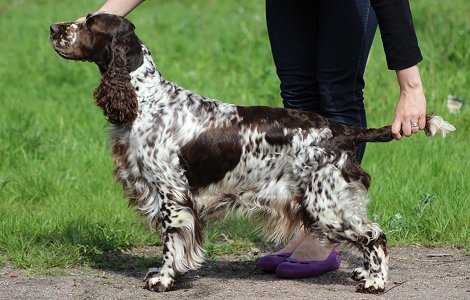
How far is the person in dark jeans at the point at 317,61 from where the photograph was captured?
16.5 ft

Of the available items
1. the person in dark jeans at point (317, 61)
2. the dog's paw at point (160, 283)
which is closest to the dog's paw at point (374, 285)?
the person in dark jeans at point (317, 61)

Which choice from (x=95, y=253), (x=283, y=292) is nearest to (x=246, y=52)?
(x=95, y=253)

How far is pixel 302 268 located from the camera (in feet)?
16.9

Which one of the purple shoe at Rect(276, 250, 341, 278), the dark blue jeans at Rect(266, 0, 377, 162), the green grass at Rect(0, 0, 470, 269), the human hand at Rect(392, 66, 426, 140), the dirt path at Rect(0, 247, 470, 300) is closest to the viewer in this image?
the human hand at Rect(392, 66, 426, 140)

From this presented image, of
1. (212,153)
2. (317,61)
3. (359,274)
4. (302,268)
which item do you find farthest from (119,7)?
(359,274)

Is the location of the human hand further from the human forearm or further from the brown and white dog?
the human forearm

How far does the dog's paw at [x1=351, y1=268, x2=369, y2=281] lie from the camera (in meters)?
4.91

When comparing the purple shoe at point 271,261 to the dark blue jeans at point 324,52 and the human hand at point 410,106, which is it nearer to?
the dark blue jeans at point 324,52

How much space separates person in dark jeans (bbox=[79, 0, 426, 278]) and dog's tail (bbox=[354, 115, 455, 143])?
35cm

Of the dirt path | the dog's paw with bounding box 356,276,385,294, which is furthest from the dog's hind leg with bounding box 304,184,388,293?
the dirt path

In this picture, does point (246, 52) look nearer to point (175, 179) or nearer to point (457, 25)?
point (457, 25)

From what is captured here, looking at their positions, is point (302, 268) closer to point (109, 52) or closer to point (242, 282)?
point (242, 282)

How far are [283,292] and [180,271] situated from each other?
0.54 metres

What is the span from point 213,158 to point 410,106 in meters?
1.01
